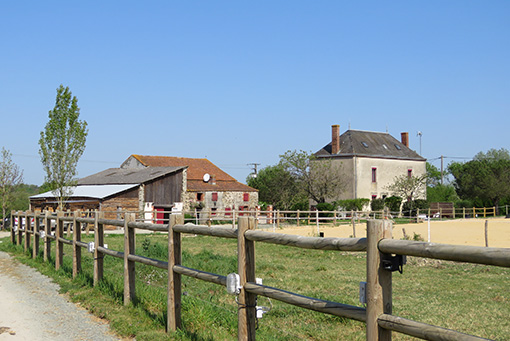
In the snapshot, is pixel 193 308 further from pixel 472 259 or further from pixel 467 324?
pixel 472 259

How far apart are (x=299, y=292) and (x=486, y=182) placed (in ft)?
175

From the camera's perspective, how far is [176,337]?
19.4ft

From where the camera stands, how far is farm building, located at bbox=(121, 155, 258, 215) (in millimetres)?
50112

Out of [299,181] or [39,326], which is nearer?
[39,326]

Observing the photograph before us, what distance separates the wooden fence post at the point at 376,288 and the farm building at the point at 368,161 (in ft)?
165

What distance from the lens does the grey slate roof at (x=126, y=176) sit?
43.5 meters

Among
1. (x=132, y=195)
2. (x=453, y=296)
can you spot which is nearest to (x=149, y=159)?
(x=132, y=195)

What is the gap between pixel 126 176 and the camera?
1823 inches

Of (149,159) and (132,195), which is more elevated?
(149,159)

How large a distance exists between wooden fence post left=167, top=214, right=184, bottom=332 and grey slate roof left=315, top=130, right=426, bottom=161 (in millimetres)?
48568

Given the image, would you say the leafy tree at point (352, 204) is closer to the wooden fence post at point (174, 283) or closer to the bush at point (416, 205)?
the bush at point (416, 205)

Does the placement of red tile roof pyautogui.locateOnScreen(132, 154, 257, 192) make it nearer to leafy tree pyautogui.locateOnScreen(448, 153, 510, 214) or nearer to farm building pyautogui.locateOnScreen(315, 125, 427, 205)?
farm building pyautogui.locateOnScreen(315, 125, 427, 205)

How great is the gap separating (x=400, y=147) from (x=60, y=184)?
39.4 metres

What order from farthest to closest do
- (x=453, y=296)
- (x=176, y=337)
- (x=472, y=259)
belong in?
(x=453, y=296) < (x=176, y=337) < (x=472, y=259)
